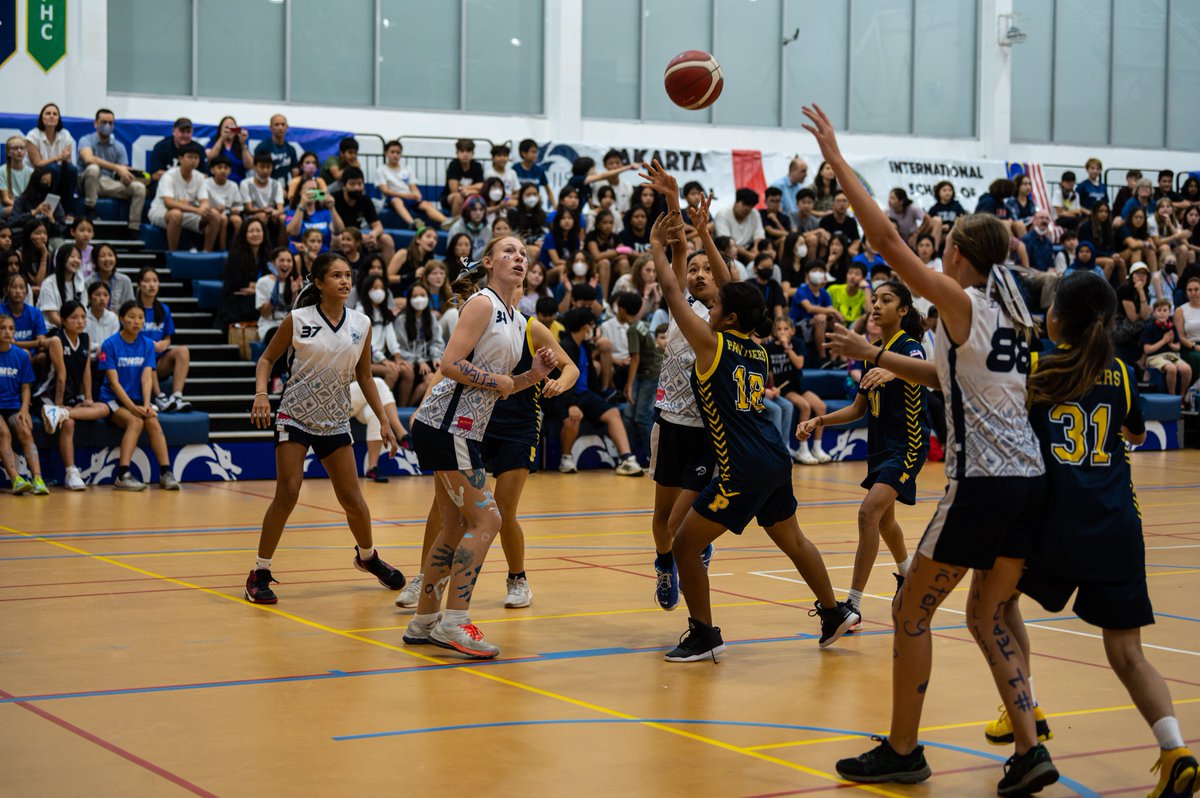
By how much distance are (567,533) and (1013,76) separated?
69.1ft

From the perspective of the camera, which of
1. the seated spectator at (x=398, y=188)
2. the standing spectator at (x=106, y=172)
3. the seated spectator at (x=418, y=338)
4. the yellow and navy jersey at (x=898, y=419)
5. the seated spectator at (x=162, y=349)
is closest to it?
the yellow and navy jersey at (x=898, y=419)

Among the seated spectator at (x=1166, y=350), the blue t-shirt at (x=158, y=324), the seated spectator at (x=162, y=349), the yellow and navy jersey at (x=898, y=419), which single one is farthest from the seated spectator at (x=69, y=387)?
the seated spectator at (x=1166, y=350)

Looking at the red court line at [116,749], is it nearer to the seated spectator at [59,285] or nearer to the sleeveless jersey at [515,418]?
the sleeveless jersey at [515,418]

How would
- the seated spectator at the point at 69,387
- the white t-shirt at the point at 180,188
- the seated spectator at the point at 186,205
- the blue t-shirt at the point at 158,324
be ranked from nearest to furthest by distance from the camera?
the seated spectator at the point at 69,387 < the blue t-shirt at the point at 158,324 < the seated spectator at the point at 186,205 < the white t-shirt at the point at 180,188

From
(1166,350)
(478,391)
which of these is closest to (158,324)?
(478,391)

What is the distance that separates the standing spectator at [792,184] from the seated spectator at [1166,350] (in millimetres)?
5706

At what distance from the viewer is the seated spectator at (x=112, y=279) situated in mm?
15945

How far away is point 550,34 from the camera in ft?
82.2

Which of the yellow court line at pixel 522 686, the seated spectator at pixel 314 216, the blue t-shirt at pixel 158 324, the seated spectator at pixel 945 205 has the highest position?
the seated spectator at pixel 945 205

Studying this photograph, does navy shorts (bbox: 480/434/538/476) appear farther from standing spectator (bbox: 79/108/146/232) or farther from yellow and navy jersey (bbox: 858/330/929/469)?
standing spectator (bbox: 79/108/146/232)

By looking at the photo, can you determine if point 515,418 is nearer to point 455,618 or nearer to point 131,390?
point 455,618

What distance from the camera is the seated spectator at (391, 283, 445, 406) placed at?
16.7 metres

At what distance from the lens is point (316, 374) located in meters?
8.68

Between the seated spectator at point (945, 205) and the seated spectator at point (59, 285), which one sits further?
the seated spectator at point (945, 205)
